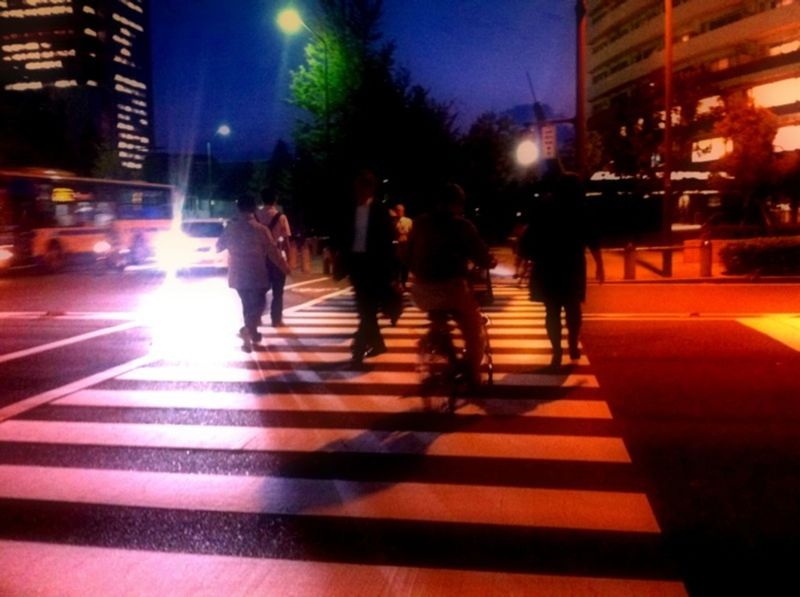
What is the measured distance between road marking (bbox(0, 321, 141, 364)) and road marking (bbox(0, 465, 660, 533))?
5036 millimetres

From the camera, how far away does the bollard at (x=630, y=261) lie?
2003 cm

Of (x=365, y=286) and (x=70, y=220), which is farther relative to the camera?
(x=70, y=220)

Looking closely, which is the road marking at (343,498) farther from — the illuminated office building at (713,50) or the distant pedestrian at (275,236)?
the illuminated office building at (713,50)

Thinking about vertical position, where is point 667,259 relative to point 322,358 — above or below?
above

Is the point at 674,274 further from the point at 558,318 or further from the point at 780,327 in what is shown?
the point at 558,318

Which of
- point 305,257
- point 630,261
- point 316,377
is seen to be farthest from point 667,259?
point 316,377

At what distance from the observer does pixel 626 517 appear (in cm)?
452

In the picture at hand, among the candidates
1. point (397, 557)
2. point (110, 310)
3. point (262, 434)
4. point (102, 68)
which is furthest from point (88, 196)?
point (102, 68)

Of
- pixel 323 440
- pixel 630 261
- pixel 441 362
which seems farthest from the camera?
pixel 630 261

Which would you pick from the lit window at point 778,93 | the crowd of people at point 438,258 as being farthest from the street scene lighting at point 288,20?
the lit window at point 778,93

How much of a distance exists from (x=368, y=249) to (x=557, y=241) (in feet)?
6.15

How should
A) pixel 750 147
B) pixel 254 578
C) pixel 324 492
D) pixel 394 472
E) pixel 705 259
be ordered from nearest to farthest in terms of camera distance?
pixel 254 578 < pixel 324 492 < pixel 394 472 < pixel 705 259 < pixel 750 147

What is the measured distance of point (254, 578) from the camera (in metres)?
3.85

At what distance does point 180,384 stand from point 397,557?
190 inches
